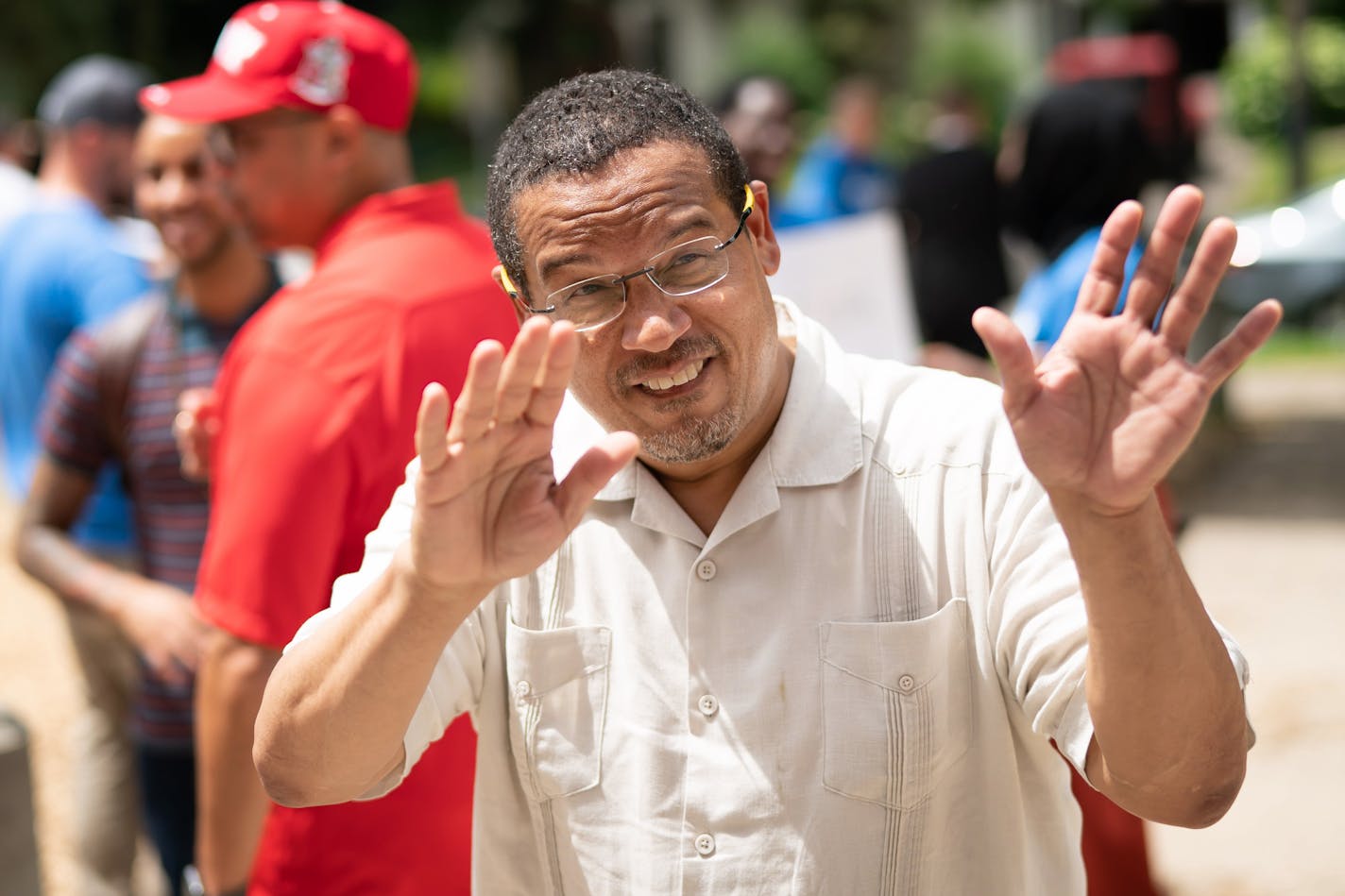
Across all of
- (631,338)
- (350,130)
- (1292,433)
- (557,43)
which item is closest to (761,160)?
(350,130)

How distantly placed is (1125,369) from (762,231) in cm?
73

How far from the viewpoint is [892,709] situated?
1.93m

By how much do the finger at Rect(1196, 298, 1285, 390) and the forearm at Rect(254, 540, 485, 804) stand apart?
2.86ft

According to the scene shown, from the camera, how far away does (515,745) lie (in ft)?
6.87

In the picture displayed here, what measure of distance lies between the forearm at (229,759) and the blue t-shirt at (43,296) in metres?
2.38

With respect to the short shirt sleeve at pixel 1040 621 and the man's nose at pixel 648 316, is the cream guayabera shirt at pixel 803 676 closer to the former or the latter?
the short shirt sleeve at pixel 1040 621

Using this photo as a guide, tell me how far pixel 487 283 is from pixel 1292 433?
8.88m

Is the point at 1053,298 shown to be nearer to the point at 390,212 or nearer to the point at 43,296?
the point at 390,212

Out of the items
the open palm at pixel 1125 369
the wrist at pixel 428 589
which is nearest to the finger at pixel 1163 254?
the open palm at pixel 1125 369

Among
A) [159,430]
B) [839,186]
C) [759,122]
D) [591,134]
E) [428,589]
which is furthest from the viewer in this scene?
[839,186]

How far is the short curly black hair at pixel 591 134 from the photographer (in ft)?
6.69

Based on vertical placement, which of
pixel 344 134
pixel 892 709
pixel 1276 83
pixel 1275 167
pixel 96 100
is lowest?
pixel 892 709

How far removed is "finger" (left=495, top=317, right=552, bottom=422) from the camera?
1.65 meters

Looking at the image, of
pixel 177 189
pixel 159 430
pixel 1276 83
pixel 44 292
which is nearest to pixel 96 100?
pixel 44 292
